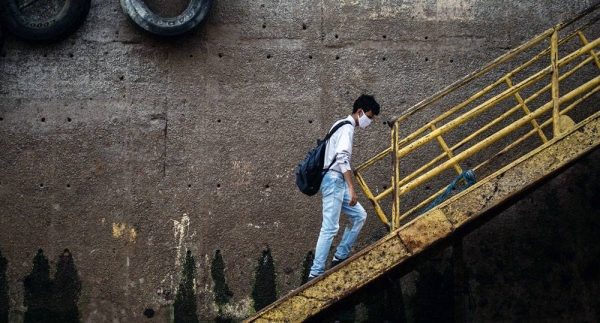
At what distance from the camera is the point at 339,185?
6715mm

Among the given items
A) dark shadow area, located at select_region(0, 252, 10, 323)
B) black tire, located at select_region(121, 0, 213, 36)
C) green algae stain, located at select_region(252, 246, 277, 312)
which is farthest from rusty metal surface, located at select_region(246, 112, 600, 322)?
black tire, located at select_region(121, 0, 213, 36)

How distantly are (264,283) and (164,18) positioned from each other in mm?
3076

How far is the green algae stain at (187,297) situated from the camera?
335 inches

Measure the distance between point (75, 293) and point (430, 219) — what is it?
4.12 metres

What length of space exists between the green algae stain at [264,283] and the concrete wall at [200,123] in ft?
0.24

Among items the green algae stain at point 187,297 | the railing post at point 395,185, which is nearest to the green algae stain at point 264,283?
the green algae stain at point 187,297

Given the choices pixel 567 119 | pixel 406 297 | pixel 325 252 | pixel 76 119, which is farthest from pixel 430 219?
pixel 76 119

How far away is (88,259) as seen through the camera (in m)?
8.59

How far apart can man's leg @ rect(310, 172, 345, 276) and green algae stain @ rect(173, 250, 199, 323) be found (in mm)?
2201

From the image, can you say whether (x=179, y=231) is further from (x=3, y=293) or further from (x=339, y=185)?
(x=339, y=185)

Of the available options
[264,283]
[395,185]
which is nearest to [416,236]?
[395,185]

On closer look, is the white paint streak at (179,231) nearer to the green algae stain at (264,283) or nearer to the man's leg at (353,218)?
the green algae stain at (264,283)

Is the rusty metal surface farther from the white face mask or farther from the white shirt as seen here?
the white face mask

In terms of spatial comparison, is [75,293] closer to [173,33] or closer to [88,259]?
[88,259]
